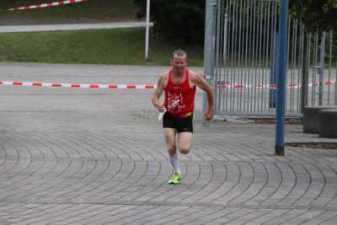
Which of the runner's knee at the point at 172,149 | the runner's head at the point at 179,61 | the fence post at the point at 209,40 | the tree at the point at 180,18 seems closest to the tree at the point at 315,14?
the fence post at the point at 209,40

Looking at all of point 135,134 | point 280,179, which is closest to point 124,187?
point 280,179

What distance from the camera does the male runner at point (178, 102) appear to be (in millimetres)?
11227

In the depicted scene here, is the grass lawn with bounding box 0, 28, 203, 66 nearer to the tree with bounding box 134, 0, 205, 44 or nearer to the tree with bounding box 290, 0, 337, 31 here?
the tree with bounding box 134, 0, 205, 44

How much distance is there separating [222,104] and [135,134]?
3.62 m

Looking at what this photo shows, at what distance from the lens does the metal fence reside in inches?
750

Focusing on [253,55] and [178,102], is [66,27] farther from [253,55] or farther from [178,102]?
[178,102]

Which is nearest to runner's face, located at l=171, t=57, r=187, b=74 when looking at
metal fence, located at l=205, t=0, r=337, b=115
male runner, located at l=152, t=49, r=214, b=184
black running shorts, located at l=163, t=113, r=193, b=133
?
male runner, located at l=152, t=49, r=214, b=184

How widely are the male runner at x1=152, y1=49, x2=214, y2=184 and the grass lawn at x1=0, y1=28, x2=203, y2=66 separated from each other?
3203 cm

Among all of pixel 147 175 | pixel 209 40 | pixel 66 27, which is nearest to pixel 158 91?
pixel 147 175

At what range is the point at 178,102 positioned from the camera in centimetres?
1134

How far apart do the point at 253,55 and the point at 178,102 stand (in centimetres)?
805

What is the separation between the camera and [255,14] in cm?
1930

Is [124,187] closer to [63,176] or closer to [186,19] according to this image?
[63,176]

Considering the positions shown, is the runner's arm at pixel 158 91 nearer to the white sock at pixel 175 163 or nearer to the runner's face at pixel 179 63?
the runner's face at pixel 179 63
